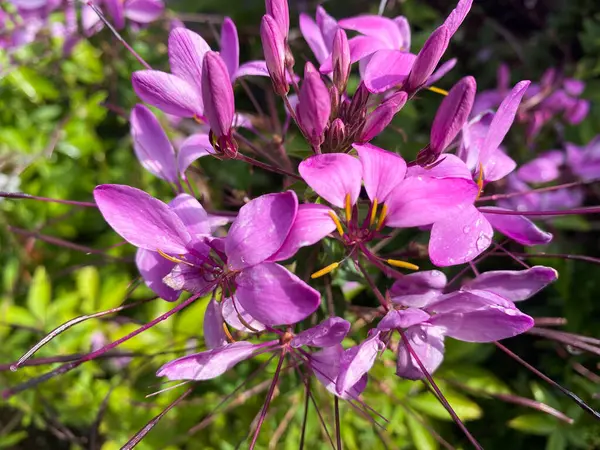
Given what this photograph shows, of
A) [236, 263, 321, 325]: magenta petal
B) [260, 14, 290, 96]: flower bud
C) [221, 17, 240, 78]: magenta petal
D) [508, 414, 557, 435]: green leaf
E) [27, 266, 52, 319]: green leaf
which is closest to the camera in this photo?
[236, 263, 321, 325]: magenta petal

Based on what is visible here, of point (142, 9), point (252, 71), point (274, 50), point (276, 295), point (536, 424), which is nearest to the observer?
point (276, 295)

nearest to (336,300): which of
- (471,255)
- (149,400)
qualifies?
(471,255)

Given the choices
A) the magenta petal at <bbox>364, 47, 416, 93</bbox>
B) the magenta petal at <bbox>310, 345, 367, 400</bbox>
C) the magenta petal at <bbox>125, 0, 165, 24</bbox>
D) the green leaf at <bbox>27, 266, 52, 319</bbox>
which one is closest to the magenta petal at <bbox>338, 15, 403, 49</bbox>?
the magenta petal at <bbox>364, 47, 416, 93</bbox>

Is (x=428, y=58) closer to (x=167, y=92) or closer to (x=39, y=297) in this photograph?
(x=167, y=92)

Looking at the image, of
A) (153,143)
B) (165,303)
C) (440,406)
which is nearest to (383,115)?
(153,143)

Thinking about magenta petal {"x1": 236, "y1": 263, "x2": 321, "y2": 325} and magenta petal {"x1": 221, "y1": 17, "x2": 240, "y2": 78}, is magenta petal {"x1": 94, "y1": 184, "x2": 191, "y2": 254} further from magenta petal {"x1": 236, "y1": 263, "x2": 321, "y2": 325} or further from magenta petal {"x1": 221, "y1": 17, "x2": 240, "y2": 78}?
magenta petal {"x1": 221, "y1": 17, "x2": 240, "y2": 78}

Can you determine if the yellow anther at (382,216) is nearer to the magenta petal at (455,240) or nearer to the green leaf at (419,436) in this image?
the magenta petal at (455,240)

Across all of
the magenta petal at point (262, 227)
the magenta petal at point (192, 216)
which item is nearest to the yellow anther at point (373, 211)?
the magenta petal at point (262, 227)
